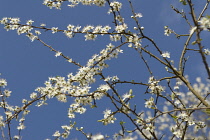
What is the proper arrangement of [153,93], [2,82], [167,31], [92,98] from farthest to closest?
[2,82] → [167,31] → [153,93] → [92,98]

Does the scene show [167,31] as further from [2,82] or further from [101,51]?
[2,82]

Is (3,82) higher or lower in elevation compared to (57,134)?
higher

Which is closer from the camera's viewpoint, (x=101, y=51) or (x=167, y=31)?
(x=101, y=51)

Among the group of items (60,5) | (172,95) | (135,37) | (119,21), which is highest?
(60,5)

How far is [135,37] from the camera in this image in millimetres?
4832

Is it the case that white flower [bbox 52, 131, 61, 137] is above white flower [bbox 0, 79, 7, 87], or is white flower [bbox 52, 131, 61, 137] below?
below

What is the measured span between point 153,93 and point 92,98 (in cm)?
110

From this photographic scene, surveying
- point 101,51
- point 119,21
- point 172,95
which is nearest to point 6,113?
point 101,51

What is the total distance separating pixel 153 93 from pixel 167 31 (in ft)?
4.15

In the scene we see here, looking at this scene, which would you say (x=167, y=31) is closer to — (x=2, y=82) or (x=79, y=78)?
(x=79, y=78)

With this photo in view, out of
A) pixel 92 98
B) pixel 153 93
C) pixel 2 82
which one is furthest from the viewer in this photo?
pixel 2 82

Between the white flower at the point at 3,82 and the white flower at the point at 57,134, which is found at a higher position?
the white flower at the point at 3,82

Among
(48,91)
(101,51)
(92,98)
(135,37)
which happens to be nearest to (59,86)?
(48,91)

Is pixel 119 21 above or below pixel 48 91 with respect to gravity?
above
